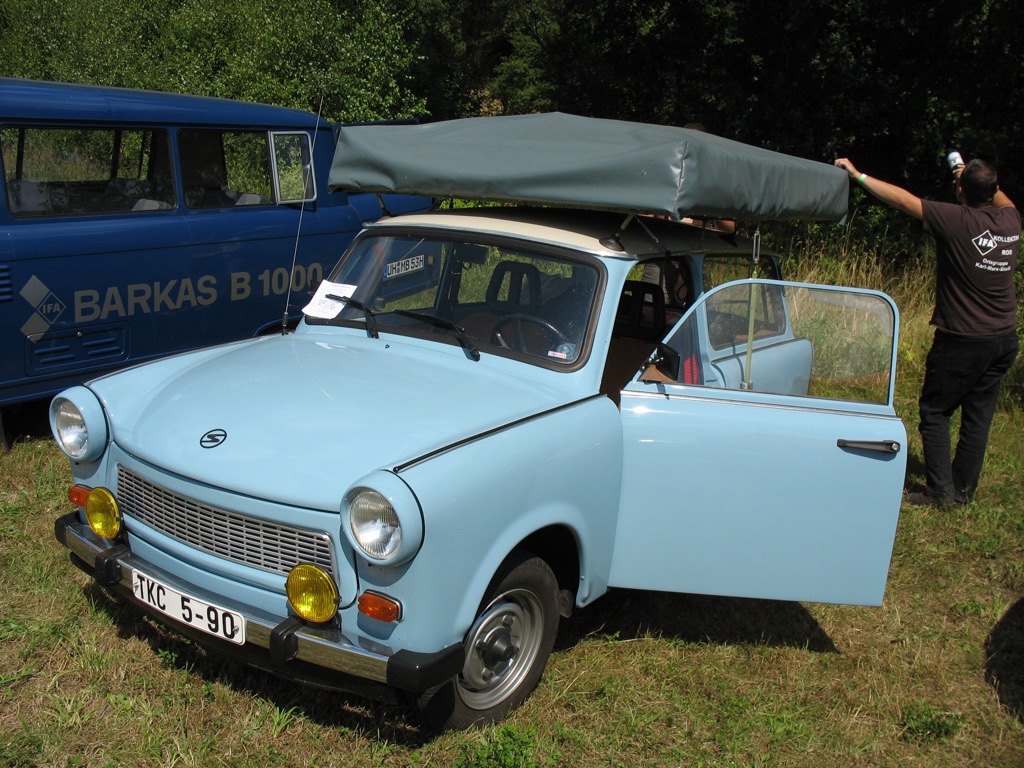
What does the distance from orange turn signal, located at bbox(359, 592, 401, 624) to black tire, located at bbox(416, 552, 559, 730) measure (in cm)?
31

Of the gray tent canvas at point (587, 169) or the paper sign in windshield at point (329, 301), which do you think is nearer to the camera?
the gray tent canvas at point (587, 169)

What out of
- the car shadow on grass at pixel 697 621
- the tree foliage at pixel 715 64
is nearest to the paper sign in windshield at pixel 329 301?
the car shadow on grass at pixel 697 621

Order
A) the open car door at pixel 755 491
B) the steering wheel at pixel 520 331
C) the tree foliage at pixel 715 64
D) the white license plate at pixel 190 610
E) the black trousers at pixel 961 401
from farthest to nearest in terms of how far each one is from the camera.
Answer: the tree foliage at pixel 715 64 < the black trousers at pixel 961 401 < the steering wheel at pixel 520 331 < the open car door at pixel 755 491 < the white license plate at pixel 190 610

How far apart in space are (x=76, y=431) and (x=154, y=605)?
77 cm

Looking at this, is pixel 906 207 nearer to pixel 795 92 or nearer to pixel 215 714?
pixel 215 714

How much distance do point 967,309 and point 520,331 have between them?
289 centimetres

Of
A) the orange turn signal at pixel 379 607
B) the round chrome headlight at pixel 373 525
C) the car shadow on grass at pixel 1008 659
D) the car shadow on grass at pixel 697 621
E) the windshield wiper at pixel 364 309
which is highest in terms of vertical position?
the windshield wiper at pixel 364 309

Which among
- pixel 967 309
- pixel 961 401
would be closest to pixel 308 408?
pixel 967 309

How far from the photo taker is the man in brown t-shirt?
503 cm

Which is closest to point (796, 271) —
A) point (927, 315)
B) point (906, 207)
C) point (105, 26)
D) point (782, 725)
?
point (927, 315)

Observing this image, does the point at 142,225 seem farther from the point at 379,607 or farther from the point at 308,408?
the point at 379,607

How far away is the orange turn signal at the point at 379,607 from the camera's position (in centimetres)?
270

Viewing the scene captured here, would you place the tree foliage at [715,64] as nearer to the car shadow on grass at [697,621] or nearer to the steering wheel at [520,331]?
the car shadow on grass at [697,621]

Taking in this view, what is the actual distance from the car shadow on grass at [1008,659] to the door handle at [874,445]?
124cm
